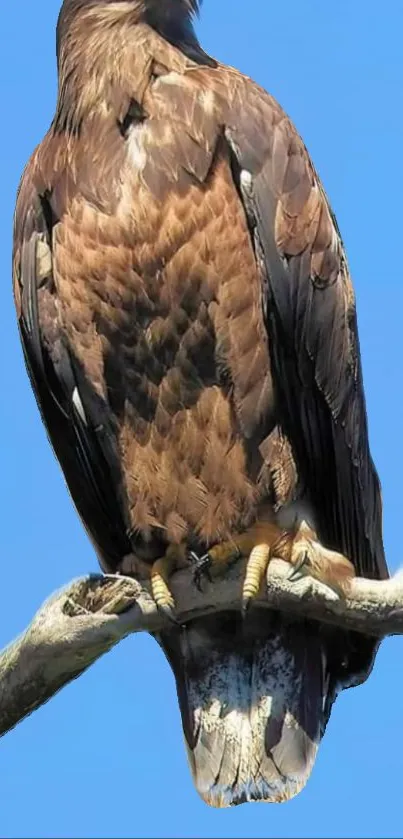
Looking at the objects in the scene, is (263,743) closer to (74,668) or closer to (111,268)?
(74,668)

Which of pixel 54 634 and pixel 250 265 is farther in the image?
pixel 250 265

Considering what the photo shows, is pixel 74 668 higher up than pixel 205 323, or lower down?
lower down

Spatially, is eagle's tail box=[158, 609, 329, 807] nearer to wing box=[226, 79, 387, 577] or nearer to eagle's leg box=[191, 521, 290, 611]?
eagle's leg box=[191, 521, 290, 611]

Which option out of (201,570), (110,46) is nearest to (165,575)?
(201,570)

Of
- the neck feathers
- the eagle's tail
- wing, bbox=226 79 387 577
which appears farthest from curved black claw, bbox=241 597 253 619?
the neck feathers

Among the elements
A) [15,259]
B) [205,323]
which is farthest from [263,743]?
[15,259]

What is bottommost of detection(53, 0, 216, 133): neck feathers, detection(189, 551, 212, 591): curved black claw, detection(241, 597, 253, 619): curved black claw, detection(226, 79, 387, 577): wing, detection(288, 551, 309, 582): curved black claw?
detection(241, 597, 253, 619): curved black claw
